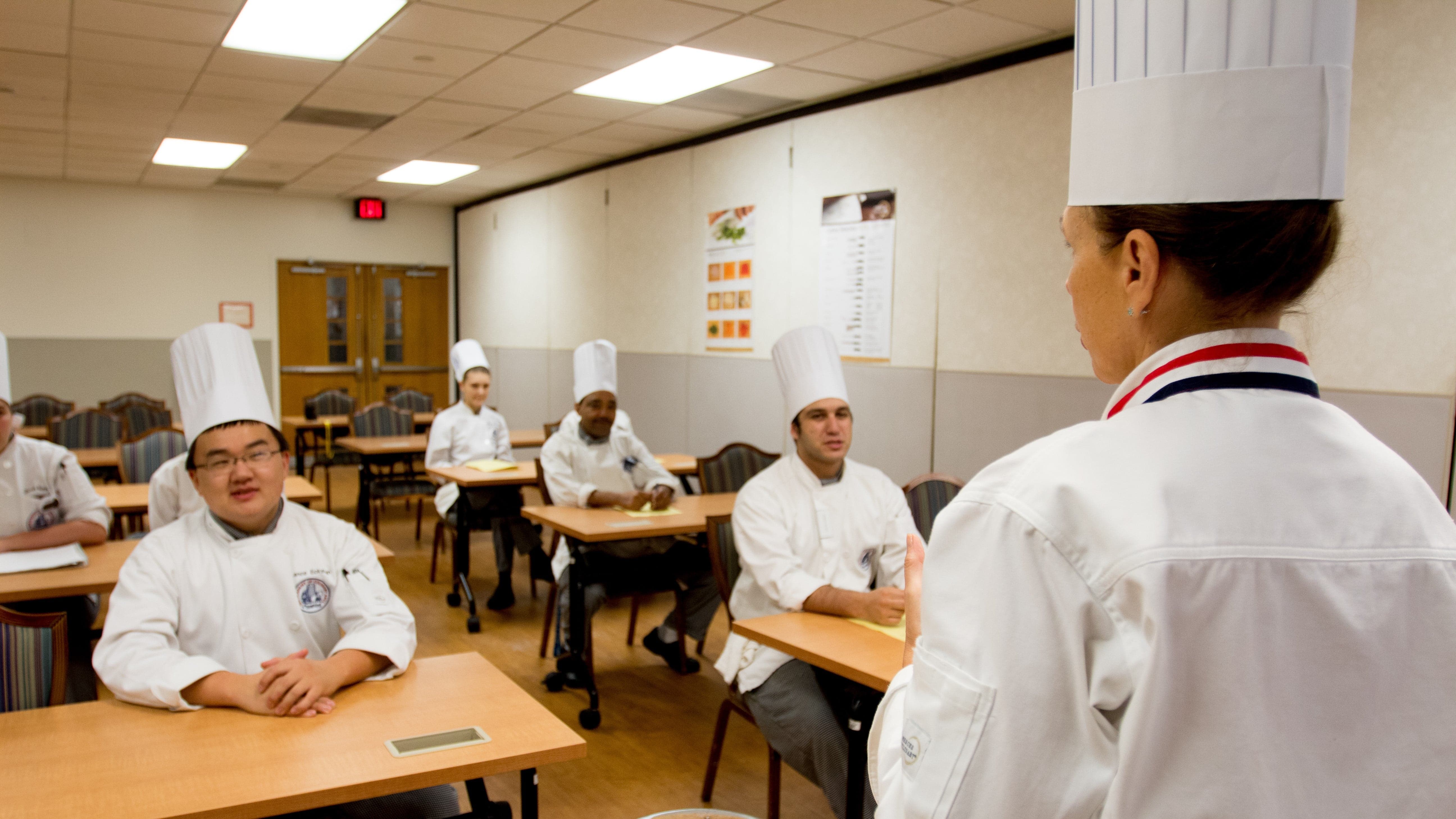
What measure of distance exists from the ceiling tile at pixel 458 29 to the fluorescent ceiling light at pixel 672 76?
2.27ft

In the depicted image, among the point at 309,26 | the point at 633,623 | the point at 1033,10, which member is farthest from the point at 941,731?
the point at 309,26

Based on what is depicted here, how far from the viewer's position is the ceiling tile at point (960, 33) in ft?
13.1

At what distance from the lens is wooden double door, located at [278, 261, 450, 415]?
995 cm

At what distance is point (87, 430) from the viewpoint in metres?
6.07

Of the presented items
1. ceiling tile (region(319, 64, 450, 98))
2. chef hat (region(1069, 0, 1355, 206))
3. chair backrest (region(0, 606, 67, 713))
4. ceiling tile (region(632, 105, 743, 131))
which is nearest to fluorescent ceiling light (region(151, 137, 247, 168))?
ceiling tile (region(319, 64, 450, 98))

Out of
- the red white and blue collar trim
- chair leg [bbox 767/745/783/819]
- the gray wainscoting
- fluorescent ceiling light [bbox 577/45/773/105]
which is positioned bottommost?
chair leg [bbox 767/745/783/819]

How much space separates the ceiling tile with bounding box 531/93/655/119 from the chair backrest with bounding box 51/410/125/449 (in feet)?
11.1

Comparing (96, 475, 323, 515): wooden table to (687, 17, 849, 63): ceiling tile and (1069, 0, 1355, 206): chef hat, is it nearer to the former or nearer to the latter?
(687, 17, 849, 63): ceiling tile

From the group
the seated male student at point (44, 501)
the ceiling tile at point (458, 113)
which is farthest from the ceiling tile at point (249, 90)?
the seated male student at point (44, 501)

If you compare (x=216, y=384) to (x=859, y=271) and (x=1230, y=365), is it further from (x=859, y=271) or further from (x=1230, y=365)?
(x=859, y=271)

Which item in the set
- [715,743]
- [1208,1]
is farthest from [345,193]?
[1208,1]

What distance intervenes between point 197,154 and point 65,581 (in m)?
5.72

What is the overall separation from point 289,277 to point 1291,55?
34.7 feet

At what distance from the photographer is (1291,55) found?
27.6 inches
